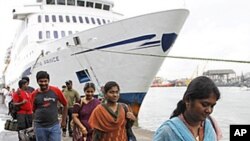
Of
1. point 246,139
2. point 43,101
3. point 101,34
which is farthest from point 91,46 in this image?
point 246,139

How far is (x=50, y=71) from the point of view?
16766mm

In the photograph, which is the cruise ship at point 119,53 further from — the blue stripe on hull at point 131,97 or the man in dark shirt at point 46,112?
the man in dark shirt at point 46,112

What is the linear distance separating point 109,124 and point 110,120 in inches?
1.6

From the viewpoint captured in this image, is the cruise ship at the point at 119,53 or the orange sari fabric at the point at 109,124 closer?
the orange sari fabric at the point at 109,124

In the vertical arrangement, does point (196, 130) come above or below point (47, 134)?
above

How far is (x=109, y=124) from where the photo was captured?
416cm

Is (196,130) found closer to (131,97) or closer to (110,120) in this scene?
(110,120)

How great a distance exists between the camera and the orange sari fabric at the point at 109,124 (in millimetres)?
4156

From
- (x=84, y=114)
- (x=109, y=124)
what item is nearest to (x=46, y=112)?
(x=84, y=114)

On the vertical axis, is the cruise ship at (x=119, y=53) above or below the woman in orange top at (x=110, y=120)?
above

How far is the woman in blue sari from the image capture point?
2107mm

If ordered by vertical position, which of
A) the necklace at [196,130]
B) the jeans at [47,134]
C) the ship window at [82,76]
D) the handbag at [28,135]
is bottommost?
the handbag at [28,135]

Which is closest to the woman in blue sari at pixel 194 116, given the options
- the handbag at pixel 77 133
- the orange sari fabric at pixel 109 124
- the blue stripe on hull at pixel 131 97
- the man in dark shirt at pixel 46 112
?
the orange sari fabric at pixel 109 124

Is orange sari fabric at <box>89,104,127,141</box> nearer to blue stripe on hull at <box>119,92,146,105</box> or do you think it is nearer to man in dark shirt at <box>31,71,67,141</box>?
man in dark shirt at <box>31,71,67,141</box>
